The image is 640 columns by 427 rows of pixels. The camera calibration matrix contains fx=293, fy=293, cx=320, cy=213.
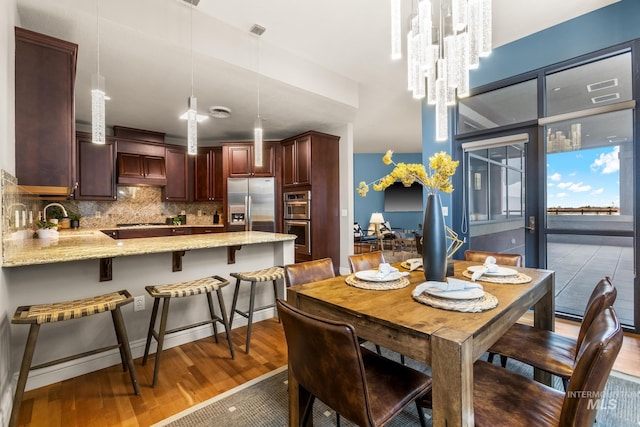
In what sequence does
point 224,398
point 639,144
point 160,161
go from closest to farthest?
point 224,398, point 639,144, point 160,161

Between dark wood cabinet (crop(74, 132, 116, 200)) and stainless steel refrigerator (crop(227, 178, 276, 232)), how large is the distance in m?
1.85

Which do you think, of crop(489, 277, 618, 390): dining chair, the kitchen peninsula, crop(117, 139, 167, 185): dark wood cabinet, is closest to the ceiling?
crop(117, 139, 167, 185): dark wood cabinet

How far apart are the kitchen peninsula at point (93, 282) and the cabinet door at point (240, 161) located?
2532 mm

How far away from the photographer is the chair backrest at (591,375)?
2.46 feet

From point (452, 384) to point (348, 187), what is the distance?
413 centimetres

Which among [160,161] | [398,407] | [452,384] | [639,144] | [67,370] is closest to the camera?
[452,384]

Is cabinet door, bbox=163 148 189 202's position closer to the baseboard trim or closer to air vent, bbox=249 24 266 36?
air vent, bbox=249 24 266 36

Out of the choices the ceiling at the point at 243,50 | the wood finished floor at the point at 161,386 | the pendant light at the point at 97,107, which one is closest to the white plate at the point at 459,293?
the wood finished floor at the point at 161,386

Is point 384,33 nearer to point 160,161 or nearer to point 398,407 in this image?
point 398,407

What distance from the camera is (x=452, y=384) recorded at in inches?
34.8

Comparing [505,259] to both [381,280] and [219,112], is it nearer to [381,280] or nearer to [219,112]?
[381,280]

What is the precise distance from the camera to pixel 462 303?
118cm

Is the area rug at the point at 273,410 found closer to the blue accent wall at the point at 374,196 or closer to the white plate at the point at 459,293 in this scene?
the white plate at the point at 459,293

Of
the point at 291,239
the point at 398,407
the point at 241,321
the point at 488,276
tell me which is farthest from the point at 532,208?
the point at 241,321
